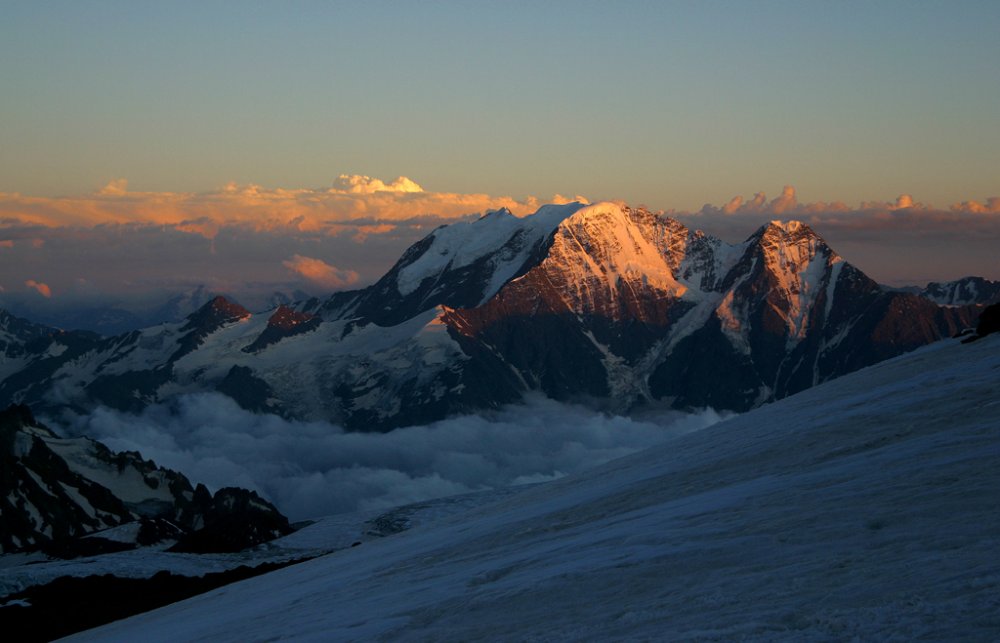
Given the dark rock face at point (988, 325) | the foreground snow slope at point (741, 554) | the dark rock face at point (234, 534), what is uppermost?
the dark rock face at point (988, 325)

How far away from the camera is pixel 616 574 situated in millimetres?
25703

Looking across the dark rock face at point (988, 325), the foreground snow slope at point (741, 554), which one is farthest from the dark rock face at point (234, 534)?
the dark rock face at point (988, 325)

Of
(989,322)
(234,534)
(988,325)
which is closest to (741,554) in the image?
(988,325)

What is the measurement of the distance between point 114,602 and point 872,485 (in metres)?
56.4

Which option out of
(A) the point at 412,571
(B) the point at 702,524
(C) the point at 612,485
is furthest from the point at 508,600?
(C) the point at 612,485

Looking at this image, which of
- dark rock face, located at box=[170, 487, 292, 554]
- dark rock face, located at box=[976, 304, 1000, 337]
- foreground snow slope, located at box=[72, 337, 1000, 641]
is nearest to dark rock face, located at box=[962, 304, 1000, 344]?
dark rock face, located at box=[976, 304, 1000, 337]

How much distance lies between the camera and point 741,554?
80.8 ft

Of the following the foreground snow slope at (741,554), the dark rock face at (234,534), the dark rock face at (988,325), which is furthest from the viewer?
the dark rock face at (234,534)

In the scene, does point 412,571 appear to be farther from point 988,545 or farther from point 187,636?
point 988,545

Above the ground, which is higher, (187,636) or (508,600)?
(508,600)

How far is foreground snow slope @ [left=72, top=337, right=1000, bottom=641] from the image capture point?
2038cm

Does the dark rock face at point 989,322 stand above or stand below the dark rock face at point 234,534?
above

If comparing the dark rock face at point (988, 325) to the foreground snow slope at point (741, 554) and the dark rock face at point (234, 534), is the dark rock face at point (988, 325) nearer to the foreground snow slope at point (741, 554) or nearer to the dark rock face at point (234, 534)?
the foreground snow slope at point (741, 554)

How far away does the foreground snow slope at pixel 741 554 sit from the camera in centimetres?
2038
